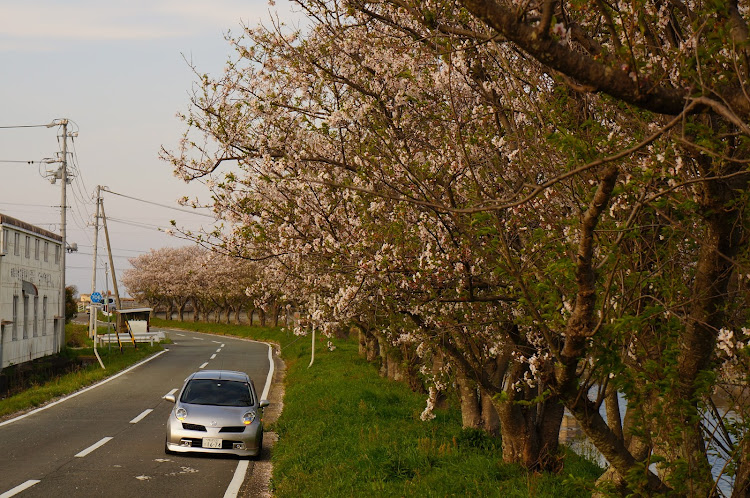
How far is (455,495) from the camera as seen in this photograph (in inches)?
382

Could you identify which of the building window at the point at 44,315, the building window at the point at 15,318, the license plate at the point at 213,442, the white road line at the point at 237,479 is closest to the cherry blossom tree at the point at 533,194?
the white road line at the point at 237,479

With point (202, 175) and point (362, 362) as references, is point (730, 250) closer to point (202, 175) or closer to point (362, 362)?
point (202, 175)

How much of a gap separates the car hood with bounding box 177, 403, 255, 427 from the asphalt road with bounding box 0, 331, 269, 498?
2.21ft

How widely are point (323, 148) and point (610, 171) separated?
8169 mm

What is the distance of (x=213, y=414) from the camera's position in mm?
14438

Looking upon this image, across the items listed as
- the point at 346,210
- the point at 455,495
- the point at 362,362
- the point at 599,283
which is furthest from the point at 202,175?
the point at 362,362

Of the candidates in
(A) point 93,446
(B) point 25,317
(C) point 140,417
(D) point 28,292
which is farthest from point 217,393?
(D) point 28,292

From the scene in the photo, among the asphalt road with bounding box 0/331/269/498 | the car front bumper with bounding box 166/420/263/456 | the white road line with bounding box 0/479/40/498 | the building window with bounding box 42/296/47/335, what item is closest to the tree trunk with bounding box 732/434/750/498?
the white road line with bounding box 0/479/40/498

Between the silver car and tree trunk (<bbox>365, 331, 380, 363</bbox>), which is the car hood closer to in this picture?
the silver car

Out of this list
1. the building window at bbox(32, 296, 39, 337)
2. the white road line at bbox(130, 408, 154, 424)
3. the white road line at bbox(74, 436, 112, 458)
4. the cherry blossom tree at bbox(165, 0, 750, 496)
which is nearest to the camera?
the cherry blossom tree at bbox(165, 0, 750, 496)

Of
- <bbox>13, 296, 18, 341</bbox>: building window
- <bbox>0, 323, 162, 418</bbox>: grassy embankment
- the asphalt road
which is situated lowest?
the asphalt road

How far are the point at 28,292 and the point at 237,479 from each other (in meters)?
26.5

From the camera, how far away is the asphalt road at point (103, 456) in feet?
36.6

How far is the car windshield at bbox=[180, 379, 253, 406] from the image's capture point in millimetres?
15031
